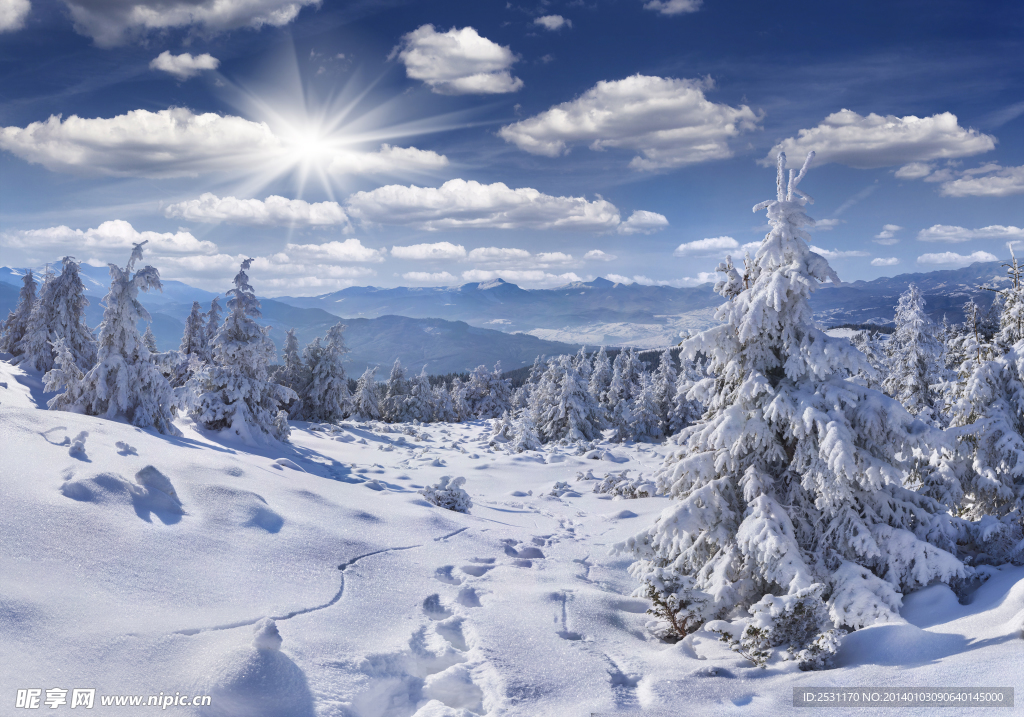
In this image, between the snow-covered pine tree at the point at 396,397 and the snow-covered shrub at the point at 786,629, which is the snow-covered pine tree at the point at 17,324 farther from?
the snow-covered shrub at the point at 786,629

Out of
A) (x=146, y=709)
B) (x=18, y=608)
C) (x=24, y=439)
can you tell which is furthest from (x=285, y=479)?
(x=146, y=709)

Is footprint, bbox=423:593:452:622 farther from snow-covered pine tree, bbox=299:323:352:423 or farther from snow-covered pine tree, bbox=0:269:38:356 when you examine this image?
snow-covered pine tree, bbox=299:323:352:423

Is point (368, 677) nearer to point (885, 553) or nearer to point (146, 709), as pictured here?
point (146, 709)

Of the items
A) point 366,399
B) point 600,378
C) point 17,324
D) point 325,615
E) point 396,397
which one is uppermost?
point 17,324

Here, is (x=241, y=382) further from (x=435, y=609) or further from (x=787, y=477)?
(x=787, y=477)

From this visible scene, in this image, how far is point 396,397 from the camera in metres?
63.9

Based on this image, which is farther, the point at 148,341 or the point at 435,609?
the point at 148,341

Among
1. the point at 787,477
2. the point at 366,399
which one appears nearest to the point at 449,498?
the point at 787,477

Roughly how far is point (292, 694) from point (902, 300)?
3970 cm

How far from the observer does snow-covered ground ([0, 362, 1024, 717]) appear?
5.02m

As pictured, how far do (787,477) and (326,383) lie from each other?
146ft

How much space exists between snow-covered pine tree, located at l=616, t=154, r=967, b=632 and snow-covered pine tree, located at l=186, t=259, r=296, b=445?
19.7 meters

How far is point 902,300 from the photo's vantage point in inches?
1299

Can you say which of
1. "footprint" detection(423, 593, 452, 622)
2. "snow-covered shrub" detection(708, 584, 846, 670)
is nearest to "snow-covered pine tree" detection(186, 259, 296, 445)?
"footprint" detection(423, 593, 452, 622)
